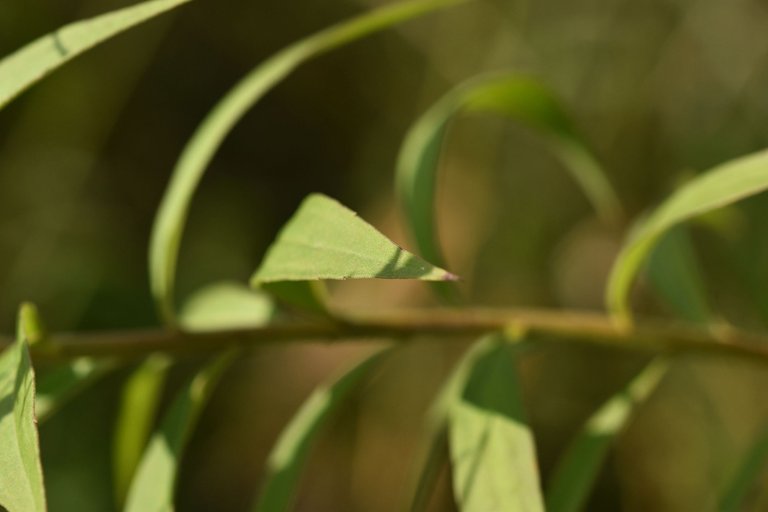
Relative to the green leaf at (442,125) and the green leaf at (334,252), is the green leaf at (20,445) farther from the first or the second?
the green leaf at (442,125)

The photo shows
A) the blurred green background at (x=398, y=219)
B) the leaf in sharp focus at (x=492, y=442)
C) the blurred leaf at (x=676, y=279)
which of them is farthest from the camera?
the blurred green background at (x=398, y=219)

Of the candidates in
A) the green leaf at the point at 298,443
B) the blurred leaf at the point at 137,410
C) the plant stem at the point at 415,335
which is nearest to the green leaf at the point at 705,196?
the plant stem at the point at 415,335

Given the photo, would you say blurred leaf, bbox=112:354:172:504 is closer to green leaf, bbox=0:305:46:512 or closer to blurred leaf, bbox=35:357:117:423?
blurred leaf, bbox=35:357:117:423

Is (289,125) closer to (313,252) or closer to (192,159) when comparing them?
(192,159)

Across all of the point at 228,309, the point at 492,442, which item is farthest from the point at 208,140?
the point at 492,442

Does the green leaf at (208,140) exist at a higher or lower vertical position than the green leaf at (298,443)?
higher

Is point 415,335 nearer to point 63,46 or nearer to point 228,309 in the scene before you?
point 228,309

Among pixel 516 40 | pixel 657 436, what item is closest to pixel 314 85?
pixel 516 40
